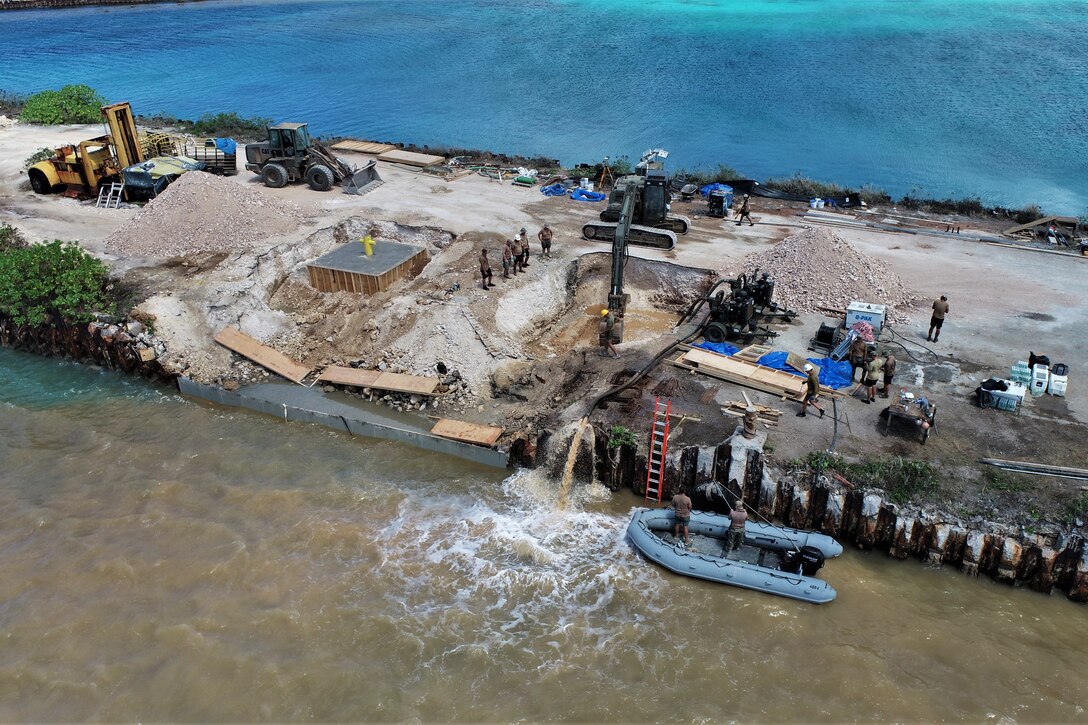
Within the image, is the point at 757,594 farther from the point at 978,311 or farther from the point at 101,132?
the point at 101,132

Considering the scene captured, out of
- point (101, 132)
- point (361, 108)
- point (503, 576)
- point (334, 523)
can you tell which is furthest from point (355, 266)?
point (361, 108)

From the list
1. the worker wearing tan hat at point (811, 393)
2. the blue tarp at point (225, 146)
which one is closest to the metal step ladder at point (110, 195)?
the blue tarp at point (225, 146)


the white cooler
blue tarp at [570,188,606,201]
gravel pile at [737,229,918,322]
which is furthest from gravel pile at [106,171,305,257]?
the white cooler

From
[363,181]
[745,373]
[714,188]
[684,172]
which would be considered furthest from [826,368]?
[363,181]

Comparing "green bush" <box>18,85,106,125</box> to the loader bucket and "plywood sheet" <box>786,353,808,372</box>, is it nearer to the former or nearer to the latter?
the loader bucket

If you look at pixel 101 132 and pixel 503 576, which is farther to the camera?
pixel 101 132

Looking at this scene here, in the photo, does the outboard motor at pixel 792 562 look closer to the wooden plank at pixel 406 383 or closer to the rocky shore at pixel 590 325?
the rocky shore at pixel 590 325

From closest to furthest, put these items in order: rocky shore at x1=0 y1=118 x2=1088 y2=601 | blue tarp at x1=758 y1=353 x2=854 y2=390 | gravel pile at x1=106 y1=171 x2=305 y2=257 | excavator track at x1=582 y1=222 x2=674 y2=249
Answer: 1. rocky shore at x1=0 y1=118 x2=1088 y2=601
2. blue tarp at x1=758 y1=353 x2=854 y2=390
3. excavator track at x1=582 y1=222 x2=674 y2=249
4. gravel pile at x1=106 y1=171 x2=305 y2=257
